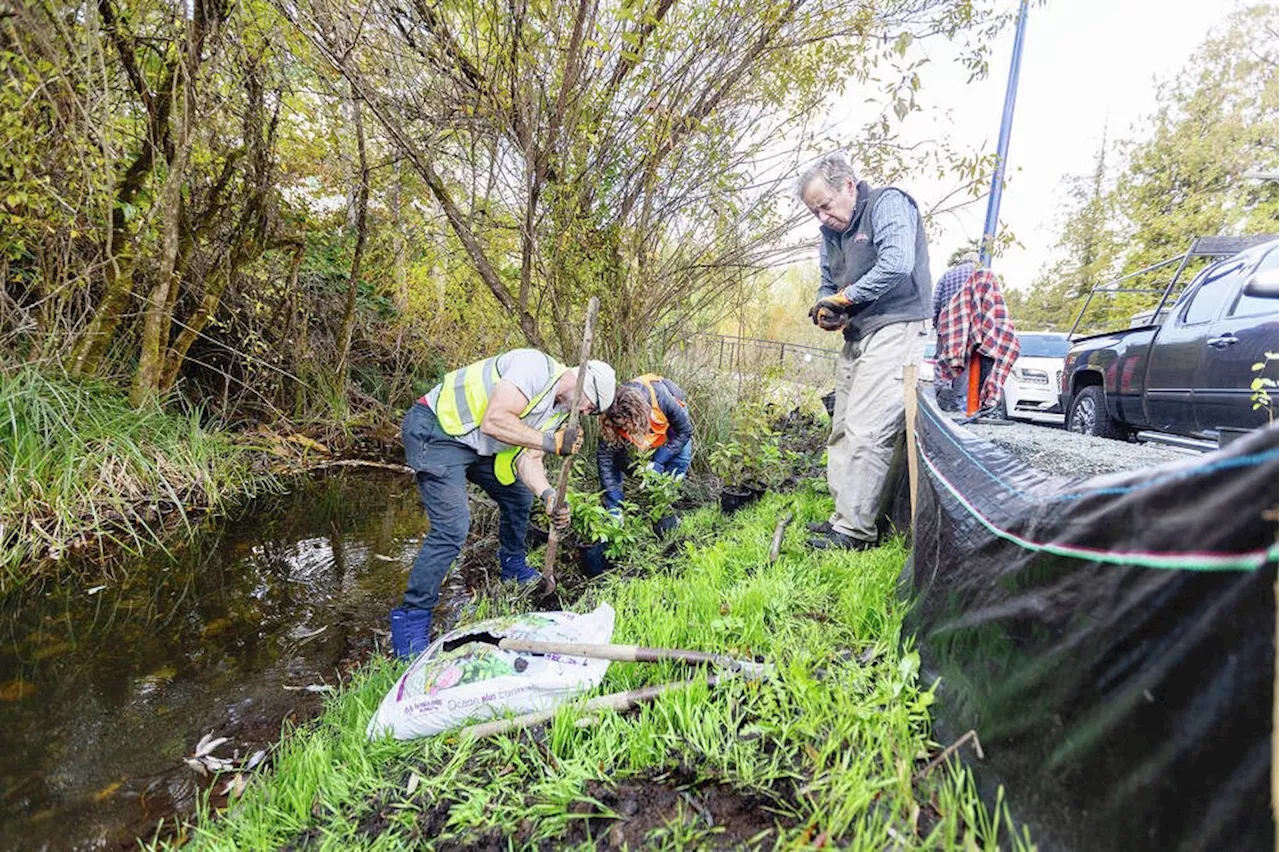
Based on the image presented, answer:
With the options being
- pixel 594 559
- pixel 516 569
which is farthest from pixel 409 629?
pixel 594 559

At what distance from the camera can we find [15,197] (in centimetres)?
354

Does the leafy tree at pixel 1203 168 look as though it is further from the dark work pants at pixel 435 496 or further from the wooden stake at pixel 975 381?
the dark work pants at pixel 435 496

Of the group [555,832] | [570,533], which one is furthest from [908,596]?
[570,533]

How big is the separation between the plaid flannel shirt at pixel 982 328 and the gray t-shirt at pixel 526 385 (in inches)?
130

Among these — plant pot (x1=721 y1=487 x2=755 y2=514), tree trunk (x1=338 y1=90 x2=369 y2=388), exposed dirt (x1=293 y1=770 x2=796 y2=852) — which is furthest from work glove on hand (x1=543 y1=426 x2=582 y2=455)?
tree trunk (x1=338 y1=90 x2=369 y2=388)

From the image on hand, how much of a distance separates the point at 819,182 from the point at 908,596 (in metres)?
2.29

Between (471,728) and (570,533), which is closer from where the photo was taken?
(471,728)

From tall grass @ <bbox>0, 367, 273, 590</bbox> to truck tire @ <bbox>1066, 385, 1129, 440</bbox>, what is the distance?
918 cm

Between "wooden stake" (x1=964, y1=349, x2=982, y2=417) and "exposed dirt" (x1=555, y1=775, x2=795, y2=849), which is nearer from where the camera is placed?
"exposed dirt" (x1=555, y1=775, x2=795, y2=849)

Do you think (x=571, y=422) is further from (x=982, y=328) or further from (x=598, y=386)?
(x=982, y=328)

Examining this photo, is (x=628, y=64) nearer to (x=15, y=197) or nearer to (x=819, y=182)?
(x=819, y=182)

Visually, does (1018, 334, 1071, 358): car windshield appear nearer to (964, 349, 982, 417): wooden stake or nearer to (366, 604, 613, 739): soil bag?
(964, 349, 982, 417): wooden stake

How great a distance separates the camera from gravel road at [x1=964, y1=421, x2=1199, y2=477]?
3.66 metres

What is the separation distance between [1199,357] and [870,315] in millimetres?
3516
